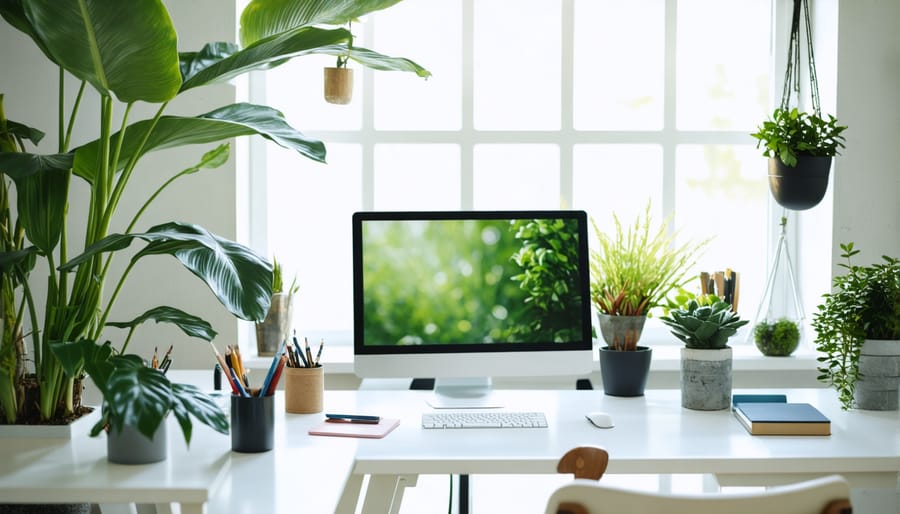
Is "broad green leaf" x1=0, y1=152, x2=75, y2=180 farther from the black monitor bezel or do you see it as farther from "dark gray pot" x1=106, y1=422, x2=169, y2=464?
the black monitor bezel

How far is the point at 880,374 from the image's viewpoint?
229 cm

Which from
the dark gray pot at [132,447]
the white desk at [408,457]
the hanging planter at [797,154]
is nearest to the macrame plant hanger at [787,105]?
the hanging planter at [797,154]

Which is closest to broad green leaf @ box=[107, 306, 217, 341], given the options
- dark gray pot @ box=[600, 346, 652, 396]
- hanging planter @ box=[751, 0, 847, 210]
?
dark gray pot @ box=[600, 346, 652, 396]

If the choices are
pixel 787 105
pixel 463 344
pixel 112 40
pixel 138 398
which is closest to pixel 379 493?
pixel 463 344

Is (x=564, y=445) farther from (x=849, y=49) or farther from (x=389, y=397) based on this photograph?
(x=849, y=49)

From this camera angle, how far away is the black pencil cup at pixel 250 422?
5.75 ft

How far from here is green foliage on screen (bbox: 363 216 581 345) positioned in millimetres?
2340

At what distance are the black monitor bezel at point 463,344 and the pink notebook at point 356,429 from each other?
249mm

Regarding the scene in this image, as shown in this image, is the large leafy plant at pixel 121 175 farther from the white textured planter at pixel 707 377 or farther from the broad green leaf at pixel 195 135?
the white textured planter at pixel 707 377

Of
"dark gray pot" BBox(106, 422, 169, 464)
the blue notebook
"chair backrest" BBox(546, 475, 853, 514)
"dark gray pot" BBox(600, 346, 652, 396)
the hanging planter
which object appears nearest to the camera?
"chair backrest" BBox(546, 475, 853, 514)

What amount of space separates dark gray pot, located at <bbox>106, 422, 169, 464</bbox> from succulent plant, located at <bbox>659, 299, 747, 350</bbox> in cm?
135

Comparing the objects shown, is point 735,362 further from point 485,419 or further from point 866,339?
point 485,419

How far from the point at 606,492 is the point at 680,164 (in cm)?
247

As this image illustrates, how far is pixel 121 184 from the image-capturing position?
1807mm
